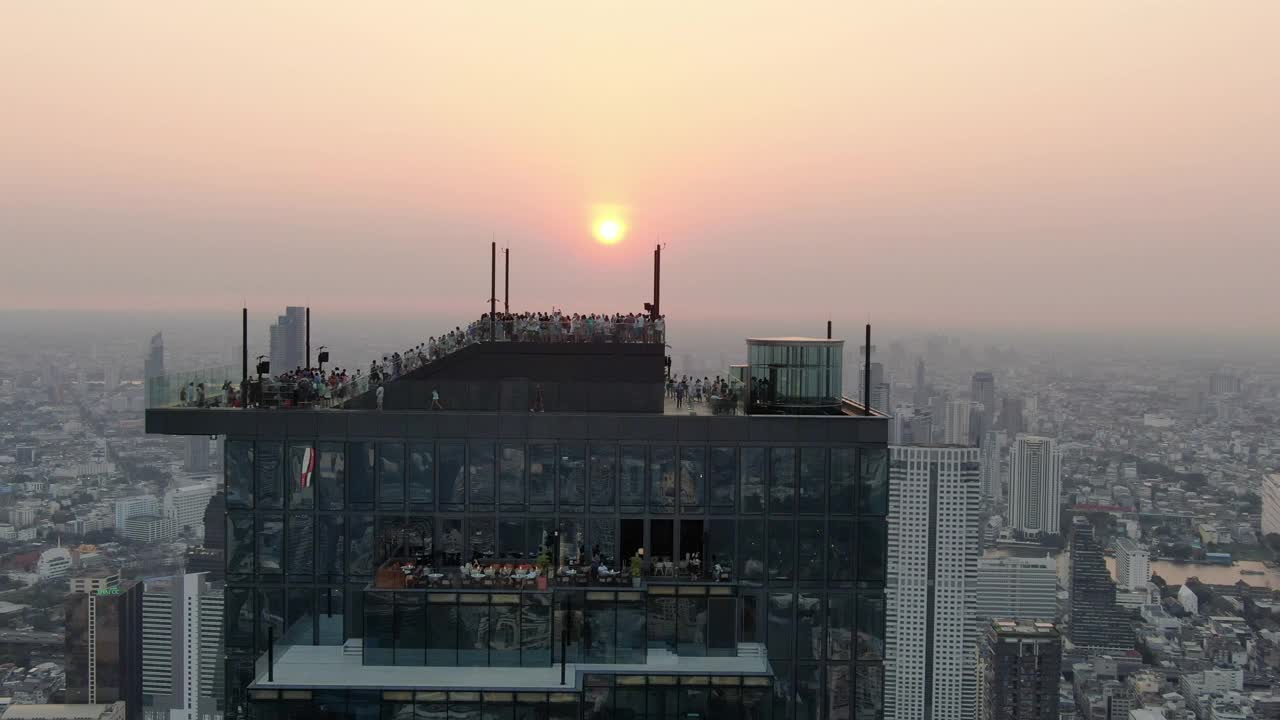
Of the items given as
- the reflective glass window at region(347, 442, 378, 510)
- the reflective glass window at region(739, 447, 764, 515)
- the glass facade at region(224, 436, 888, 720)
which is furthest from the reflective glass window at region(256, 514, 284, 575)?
the reflective glass window at region(739, 447, 764, 515)

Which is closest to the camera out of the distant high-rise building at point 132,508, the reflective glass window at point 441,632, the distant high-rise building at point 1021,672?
the reflective glass window at point 441,632

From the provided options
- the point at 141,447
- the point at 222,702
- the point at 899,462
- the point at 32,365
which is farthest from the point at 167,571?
the point at 222,702

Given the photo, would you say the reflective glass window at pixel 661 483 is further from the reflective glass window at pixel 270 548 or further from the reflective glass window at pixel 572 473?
the reflective glass window at pixel 270 548

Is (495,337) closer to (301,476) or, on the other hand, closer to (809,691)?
(301,476)

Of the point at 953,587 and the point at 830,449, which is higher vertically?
the point at 830,449

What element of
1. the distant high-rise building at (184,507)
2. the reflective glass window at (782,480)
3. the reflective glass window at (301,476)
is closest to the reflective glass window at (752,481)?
the reflective glass window at (782,480)

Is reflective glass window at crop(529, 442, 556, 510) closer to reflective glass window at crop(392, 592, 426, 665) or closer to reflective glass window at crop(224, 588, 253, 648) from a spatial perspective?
reflective glass window at crop(392, 592, 426, 665)

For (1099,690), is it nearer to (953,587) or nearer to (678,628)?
(953,587)
